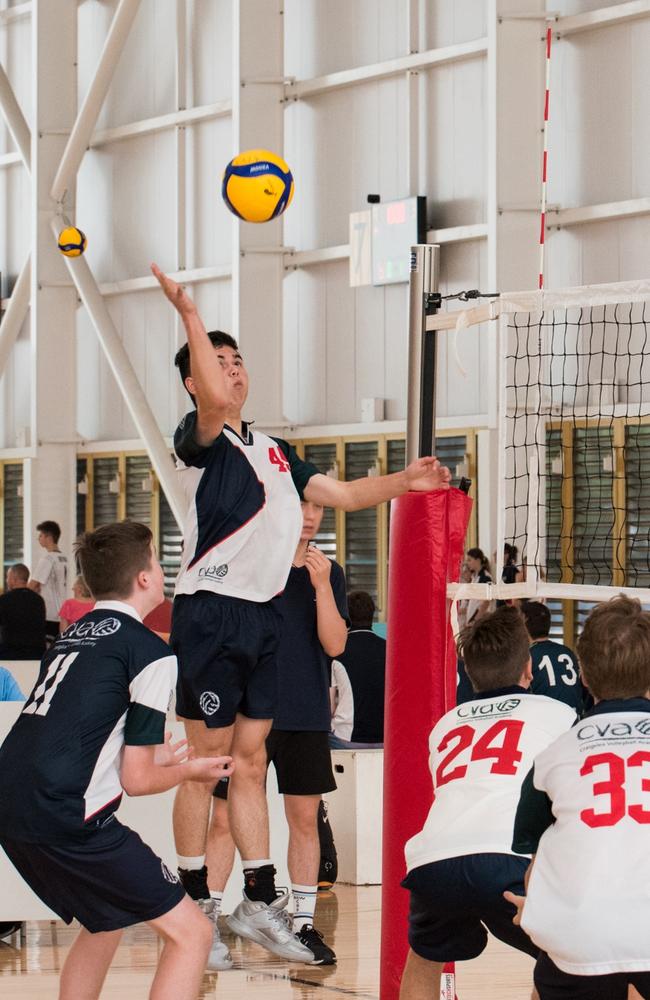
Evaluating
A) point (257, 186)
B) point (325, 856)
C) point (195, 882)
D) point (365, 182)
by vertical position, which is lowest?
point (325, 856)

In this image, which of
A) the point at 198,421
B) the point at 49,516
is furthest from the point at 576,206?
the point at 198,421

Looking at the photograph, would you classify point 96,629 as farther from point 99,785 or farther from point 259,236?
point 259,236

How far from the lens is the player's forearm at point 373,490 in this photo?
480 cm

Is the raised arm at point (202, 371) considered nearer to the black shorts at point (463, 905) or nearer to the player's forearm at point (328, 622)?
the player's forearm at point (328, 622)

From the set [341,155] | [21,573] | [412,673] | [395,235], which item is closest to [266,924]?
[412,673]

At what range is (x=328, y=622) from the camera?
5629 millimetres

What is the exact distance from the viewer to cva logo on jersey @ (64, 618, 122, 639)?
3.83m

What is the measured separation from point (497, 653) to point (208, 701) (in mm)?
1330

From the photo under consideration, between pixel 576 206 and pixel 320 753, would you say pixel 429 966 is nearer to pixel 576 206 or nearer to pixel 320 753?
pixel 320 753

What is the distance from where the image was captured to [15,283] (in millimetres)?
19281

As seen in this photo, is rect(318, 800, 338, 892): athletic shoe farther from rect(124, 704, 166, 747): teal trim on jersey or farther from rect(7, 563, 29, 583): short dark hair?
rect(7, 563, 29, 583): short dark hair

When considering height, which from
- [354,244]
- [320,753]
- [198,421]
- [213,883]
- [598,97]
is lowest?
[213,883]

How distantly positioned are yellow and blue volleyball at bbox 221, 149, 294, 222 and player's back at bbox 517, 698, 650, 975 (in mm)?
4694

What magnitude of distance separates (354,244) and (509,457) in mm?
3699
